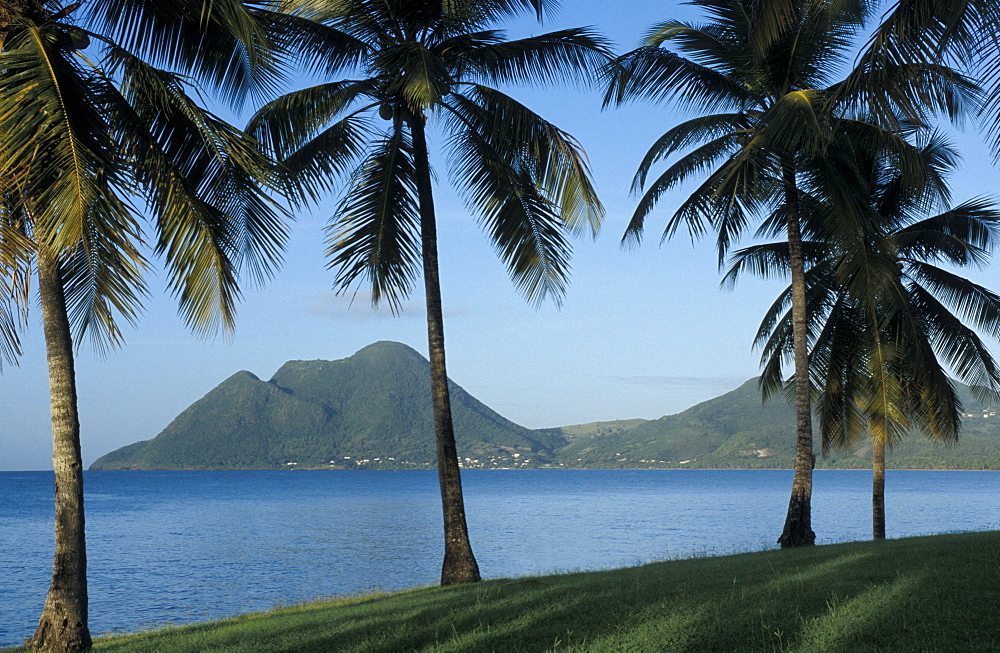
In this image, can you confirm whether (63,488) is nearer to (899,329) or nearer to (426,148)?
(426,148)

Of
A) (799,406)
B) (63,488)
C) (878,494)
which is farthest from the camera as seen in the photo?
(878,494)

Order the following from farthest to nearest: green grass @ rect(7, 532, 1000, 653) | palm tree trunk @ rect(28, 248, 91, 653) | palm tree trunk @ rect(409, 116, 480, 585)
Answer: palm tree trunk @ rect(409, 116, 480, 585), palm tree trunk @ rect(28, 248, 91, 653), green grass @ rect(7, 532, 1000, 653)

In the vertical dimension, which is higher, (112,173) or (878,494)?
(112,173)

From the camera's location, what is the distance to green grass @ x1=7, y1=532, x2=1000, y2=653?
552 cm

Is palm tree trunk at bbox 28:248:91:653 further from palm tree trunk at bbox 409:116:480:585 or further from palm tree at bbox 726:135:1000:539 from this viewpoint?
palm tree at bbox 726:135:1000:539

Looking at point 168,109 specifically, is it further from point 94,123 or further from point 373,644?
point 373,644

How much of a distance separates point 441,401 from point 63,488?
5684mm

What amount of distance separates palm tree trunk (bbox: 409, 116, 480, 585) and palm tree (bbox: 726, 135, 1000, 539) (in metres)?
7.33

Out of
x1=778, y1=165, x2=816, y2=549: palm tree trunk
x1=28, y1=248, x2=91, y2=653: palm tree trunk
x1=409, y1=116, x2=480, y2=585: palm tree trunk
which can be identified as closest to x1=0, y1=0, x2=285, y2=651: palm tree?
x1=28, y1=248, x2=91, y2=653: palm tree trunk

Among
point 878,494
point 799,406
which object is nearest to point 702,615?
point 799,406

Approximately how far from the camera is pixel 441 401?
1238 centimetres

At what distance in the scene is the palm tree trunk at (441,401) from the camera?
12.1 metres

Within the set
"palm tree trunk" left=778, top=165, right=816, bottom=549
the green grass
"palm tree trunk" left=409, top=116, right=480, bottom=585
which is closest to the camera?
the green grass

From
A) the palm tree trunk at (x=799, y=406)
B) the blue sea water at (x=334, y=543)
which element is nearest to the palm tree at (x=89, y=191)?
the palm tree trunk at (x=799, y=406)
